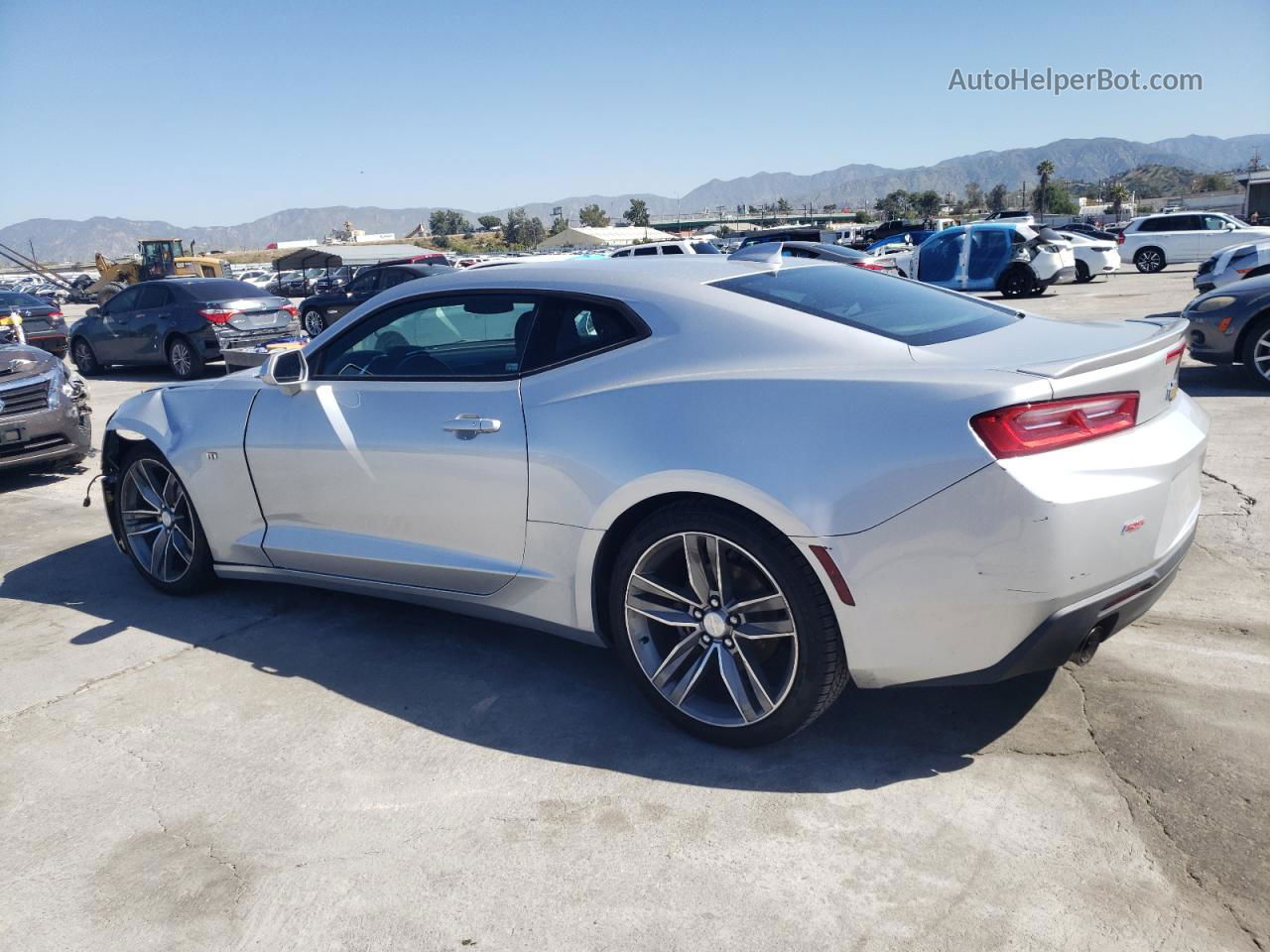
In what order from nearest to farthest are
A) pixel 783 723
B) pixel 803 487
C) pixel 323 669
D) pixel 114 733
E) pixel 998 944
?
pixel 998 944
pixel 803 487
pixel 783 723
pixel 114 733
pixel 323 669

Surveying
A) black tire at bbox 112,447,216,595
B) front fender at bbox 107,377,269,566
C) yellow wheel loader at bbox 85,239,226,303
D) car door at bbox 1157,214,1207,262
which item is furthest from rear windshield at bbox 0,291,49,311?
car door at bbox 1157,214,1207,262

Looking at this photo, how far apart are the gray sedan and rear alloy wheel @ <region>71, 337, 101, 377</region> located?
16.1m

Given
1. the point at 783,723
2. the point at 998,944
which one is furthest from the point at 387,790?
the point at 998,944

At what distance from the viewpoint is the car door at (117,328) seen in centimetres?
1550

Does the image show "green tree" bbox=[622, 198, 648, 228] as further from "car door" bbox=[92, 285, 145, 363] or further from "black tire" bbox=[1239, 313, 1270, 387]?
"black tire" bbox=[1239, 313, 1270, 387]

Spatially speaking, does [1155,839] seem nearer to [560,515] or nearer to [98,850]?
[560,515]

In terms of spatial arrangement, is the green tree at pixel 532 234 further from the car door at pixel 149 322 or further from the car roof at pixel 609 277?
the car roof at pixel 609 277

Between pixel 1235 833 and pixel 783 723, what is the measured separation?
121 centimetres

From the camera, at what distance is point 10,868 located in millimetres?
2768

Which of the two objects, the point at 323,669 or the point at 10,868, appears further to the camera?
the point at 323,669

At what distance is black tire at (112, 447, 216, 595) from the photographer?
15.3ft

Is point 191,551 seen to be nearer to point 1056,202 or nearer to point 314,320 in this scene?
point 314,320

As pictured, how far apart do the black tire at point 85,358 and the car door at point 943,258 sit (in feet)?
49.7

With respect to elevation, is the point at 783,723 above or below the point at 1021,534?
below
